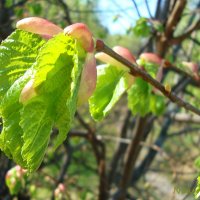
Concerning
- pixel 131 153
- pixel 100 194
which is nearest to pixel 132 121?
pixel 100 194

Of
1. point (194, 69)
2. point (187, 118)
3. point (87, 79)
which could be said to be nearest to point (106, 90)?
point (87, 79)

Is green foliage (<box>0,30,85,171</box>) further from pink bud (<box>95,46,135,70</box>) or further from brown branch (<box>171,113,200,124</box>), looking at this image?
brown branch (<box>171,113,200,124</box>)

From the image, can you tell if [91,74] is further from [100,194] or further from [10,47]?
[100,194]

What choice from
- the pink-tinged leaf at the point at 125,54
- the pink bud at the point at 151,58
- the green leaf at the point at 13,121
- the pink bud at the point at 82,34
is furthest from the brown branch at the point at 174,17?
the green leaf at the point at 13,121

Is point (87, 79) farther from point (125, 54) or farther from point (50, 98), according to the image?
point (125, 54)

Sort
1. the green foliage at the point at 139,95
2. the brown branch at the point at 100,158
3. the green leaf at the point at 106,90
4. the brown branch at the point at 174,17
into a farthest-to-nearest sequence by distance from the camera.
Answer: the brown branch at the point at 100,158
the brown branch at the point at 174,17
the green foliage at the point at 139,95
the green leaf at the point at 106,90

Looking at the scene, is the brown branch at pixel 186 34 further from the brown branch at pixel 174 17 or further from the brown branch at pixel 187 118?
the brown branch at pixel 187 118

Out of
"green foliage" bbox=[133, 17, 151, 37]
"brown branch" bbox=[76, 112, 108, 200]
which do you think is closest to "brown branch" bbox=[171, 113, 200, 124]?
"brown branch" bbox=[76, 112, 108, 200]
